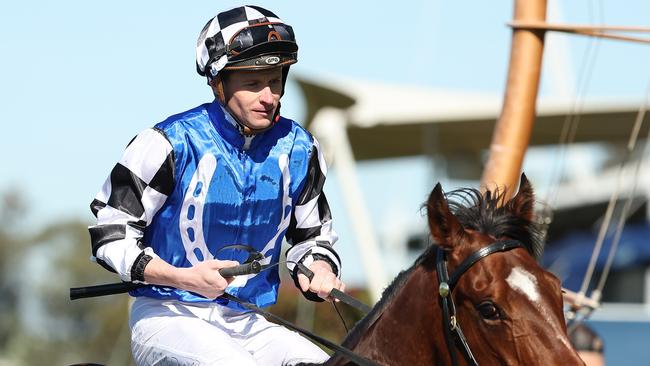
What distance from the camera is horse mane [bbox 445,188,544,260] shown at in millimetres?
4789

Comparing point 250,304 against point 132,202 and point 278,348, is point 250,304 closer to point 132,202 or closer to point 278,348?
point 278,348

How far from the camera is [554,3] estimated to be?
17188 millimetres

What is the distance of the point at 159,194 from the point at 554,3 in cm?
1302

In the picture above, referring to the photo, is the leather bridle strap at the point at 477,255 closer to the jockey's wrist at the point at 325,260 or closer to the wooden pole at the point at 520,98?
the jockey's wrist at the point at 325,260

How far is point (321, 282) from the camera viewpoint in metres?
5.26

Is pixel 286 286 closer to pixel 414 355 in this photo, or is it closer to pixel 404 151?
pixel 404 151

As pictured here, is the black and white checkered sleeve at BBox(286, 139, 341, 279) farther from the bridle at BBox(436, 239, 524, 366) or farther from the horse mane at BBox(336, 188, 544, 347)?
the bridle at BBox(436, 239, 524, 366)

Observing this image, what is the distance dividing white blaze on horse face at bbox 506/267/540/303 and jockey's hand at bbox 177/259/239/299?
1.08 metres

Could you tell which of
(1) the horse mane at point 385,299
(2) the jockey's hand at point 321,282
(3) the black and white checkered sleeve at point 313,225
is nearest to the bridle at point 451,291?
(1) the horse mane at point 385,299

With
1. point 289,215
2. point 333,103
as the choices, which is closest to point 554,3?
point 333,103

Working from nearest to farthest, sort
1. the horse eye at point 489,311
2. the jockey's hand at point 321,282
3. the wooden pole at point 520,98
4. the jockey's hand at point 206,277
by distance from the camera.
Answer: the horse eye at point 489,311 < the jockey's hand at point 206,277 < the jockey's hand at point 321,282 < the wooden pole at point 520,98

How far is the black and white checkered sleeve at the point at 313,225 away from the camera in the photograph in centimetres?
551

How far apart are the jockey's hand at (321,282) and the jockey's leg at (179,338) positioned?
16.1 inches

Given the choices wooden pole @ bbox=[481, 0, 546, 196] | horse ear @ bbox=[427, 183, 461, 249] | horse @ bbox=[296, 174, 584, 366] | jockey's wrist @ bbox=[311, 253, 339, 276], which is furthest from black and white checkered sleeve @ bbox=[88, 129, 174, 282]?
wooden pole @ bbox=[481, 0, 546, 196]
